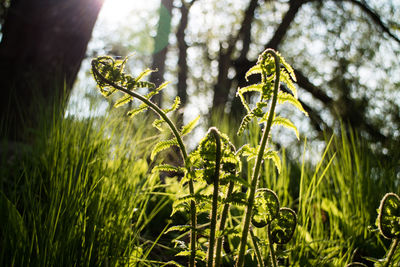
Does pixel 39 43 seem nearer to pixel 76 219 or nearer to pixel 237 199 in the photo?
pixel 76 219

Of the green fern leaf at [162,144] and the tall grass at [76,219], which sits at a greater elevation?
the green fern leaf at [162,144]

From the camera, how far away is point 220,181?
0.65m

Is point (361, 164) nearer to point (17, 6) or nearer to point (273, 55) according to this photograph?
point (273, 55)

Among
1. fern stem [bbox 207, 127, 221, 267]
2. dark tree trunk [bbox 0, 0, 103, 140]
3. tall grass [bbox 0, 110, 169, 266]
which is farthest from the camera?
dark tree trunk [bbox 0, 0, 103, 140]

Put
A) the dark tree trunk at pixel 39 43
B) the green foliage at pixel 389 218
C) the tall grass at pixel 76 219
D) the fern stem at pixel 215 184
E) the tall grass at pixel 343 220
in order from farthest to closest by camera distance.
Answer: the dark tree trunk at pixel 39 43
the tall grass at pixel 343 220
the tall grass at pixel 76 219
the green foliage at pixel 389 218
the fern stem at pixel 215 184

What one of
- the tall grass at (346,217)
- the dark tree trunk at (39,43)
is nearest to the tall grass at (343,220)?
the tall grass at (346,217)

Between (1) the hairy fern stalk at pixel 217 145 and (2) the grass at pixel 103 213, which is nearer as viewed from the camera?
(1) the hairy fern stalk at pixel 217 145

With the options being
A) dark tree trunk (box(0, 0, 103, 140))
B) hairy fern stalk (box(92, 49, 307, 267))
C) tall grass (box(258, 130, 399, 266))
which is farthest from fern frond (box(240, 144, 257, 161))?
dark tree trunk (box(0, 0, 103, 140))

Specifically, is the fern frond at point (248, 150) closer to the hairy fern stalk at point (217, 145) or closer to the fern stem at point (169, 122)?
the hairy fern stalk at point (217, 145)

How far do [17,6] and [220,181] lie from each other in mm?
2786

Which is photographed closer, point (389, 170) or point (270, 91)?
point (270, 91)

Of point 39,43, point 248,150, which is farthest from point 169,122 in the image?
point 39,43

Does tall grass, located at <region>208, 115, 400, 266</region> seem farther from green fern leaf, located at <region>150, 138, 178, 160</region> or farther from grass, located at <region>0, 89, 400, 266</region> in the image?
green fern leaf, located at <region>150, 138, 178, 160</region>

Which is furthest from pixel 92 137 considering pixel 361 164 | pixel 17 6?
pixel 17 6
